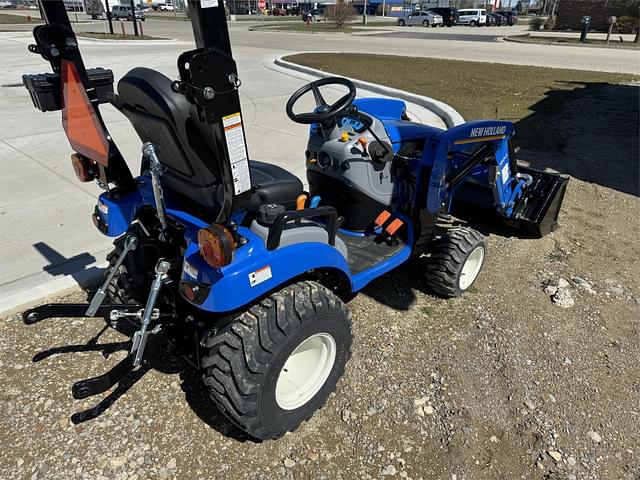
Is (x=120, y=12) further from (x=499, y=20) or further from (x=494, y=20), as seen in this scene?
(x=499, y=20)

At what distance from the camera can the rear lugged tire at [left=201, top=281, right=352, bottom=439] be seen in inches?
76.0

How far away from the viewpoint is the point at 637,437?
7.61ft

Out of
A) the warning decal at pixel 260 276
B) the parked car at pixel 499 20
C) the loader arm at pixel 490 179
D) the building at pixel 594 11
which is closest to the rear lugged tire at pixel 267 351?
the warning decal at pixel 260 276

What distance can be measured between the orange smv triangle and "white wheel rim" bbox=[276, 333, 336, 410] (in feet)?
4.42

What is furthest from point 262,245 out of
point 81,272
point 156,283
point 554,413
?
point 81,272

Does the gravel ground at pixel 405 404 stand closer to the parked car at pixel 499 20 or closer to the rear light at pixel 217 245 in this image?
the rear light at pixel 217 245

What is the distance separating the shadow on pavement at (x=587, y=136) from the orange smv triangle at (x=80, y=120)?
17.6 ft

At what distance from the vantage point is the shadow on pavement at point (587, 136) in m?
5.86

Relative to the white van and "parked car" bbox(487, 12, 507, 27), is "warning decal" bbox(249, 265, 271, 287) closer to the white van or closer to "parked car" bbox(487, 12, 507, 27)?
the white van

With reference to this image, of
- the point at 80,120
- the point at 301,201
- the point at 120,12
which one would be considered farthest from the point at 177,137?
the point at 120,12

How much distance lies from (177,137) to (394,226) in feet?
5.32

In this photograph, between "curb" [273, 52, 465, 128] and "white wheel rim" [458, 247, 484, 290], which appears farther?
"curb" [273, 52, 465, 128]

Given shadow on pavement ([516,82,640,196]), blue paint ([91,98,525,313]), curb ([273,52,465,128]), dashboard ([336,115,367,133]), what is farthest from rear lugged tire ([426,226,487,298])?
curb ([273,52,465,128])

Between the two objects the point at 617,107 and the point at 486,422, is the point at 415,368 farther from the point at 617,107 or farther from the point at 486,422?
the point at 617,107
